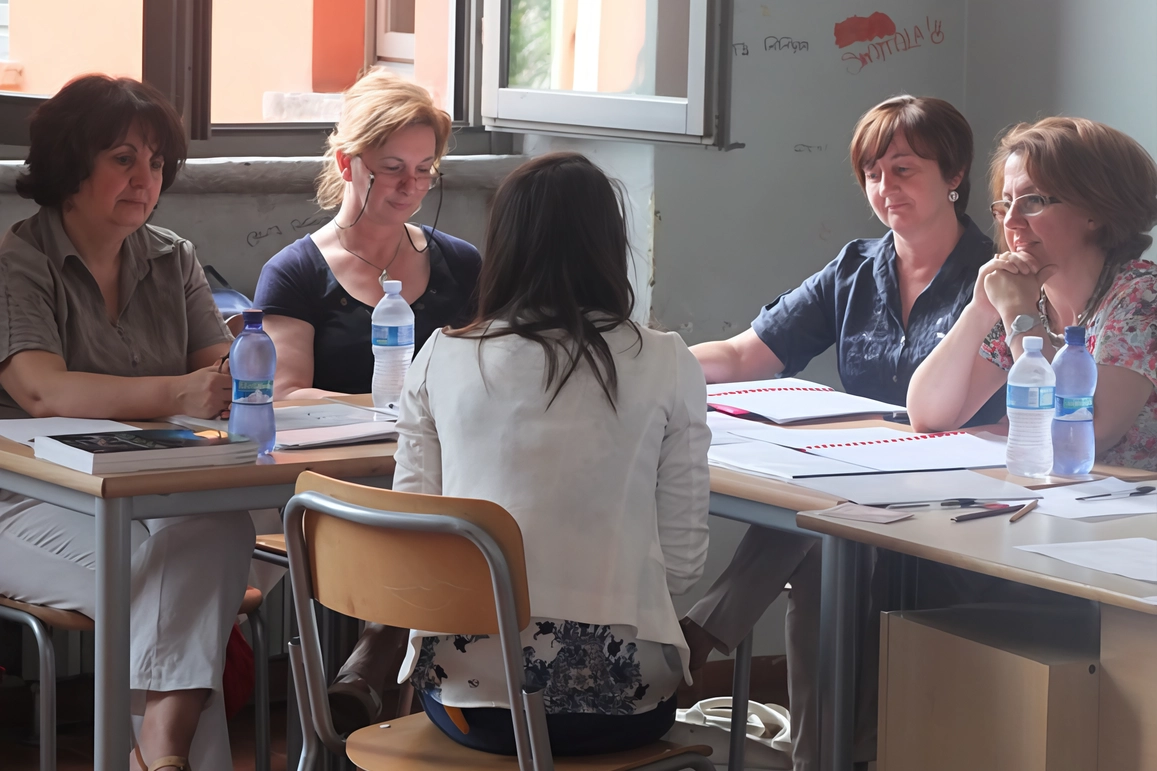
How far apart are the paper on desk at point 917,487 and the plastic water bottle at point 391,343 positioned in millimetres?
893

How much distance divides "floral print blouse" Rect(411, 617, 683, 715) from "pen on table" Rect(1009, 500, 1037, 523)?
480 mm

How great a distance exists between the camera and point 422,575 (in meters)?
1.43

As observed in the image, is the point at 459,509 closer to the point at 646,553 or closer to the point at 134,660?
the point at 646,553

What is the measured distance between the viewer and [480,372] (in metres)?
1.58

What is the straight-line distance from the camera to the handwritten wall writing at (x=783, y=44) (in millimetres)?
3141

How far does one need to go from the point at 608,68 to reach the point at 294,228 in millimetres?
875

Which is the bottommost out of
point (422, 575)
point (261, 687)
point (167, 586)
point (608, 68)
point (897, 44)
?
point (261, 687)

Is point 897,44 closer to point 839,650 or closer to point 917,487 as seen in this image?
point 917,487

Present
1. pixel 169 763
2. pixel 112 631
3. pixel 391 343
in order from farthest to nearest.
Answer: pixel 391 343
pixel 169 763
pixel 112 631

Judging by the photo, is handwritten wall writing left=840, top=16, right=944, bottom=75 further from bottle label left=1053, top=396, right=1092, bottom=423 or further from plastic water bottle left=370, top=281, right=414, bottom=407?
bottle label left=1053, top=396, right=1092, bottom=423

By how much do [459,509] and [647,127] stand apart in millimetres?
1778

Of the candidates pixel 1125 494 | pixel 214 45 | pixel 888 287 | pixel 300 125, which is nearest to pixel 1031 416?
pixel 1125 494

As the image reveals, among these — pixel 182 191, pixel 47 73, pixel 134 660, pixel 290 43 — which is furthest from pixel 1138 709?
pixel 290 43

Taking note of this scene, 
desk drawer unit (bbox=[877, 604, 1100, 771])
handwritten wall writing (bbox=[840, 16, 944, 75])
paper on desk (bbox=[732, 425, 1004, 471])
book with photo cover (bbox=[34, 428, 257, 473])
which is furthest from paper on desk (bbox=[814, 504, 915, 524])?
handwritten wall writing (bbox=[840, 16, 944, 75])
